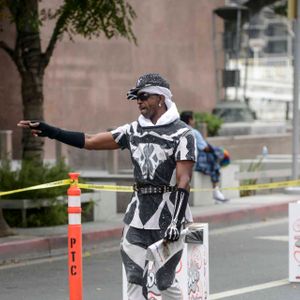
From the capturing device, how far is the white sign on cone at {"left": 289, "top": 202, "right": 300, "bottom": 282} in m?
10.9

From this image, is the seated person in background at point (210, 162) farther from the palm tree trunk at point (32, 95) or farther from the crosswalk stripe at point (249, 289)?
the crosswalk stripe at point (249, 289)

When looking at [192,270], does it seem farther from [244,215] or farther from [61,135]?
[244,215]

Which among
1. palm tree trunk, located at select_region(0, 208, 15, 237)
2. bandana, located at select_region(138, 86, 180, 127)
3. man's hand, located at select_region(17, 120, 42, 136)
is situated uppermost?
bandana, located at select_region(138, 86, 180, 127)

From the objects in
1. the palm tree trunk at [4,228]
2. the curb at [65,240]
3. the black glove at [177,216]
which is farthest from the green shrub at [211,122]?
the black glove at [177,216]

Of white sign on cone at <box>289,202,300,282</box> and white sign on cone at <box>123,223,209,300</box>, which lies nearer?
white sign on cone at <box>123,223,209,300</box>

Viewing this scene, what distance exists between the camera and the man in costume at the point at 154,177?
7410 millimetres

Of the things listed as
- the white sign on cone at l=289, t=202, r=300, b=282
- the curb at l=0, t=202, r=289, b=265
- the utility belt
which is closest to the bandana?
the utility belt

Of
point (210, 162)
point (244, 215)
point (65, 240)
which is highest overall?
point (210, 162)

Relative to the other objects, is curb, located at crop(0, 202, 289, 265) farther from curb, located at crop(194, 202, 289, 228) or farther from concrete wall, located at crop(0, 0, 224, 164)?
concrete wall, located at crop(0, 0, 224, 164)

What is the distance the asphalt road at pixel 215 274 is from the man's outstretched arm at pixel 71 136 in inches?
111

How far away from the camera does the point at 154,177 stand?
7426mm

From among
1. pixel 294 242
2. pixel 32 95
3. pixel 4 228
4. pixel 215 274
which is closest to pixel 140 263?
pixel 294 242

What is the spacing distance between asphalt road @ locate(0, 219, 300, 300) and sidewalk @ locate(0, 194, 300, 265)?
0.22 m

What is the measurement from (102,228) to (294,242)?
14.3 ft
